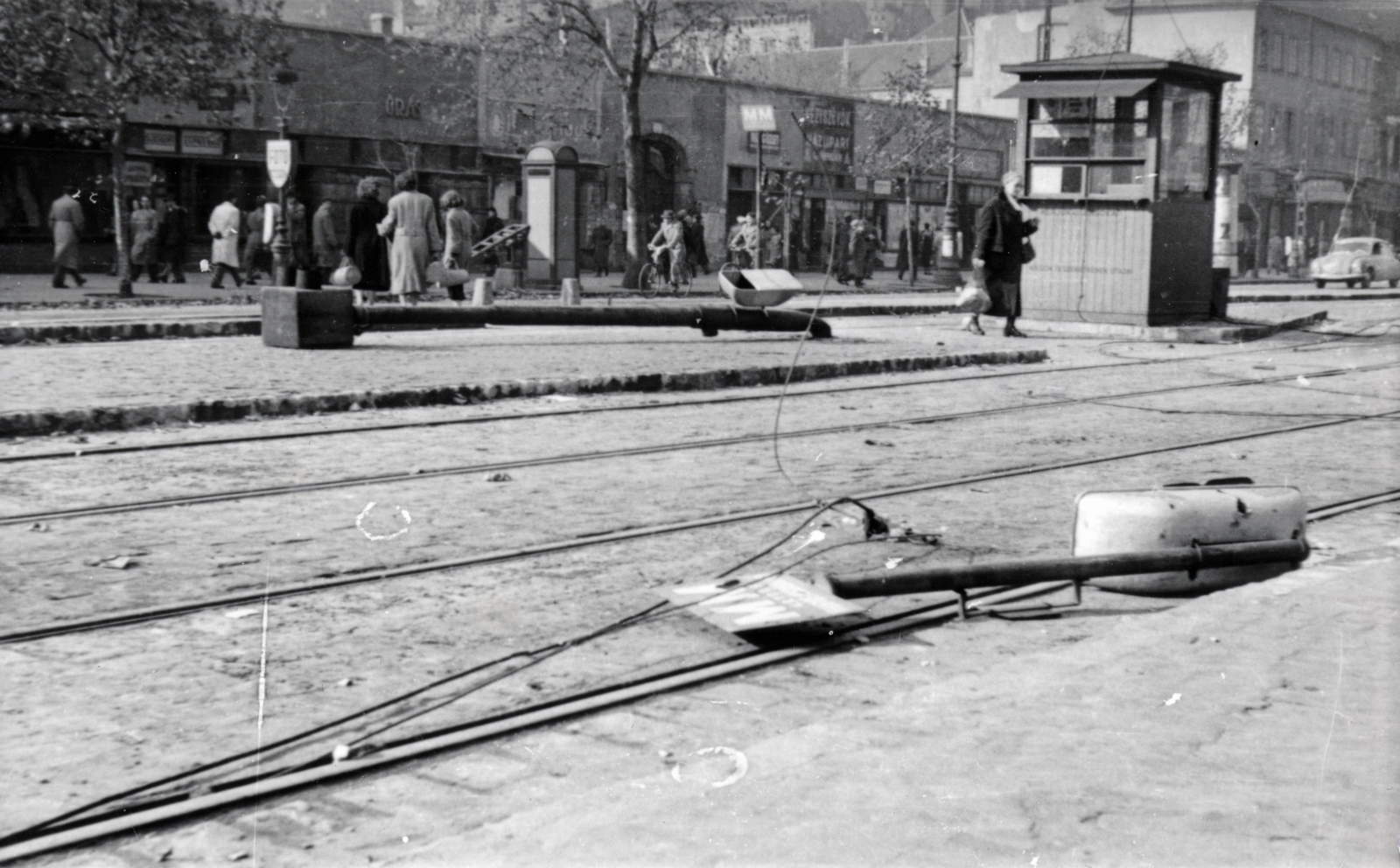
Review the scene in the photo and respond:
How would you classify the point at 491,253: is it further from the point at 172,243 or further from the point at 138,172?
the point at 138,172

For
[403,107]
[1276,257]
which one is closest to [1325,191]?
[1276,257]

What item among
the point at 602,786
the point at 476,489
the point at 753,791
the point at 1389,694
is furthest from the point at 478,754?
the point at 476,489

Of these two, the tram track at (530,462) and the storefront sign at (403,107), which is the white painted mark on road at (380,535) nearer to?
→ the tram track at (530,462)

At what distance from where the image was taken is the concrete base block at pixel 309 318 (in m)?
14.1

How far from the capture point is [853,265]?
124ft

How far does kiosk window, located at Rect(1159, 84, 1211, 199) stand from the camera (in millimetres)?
18828

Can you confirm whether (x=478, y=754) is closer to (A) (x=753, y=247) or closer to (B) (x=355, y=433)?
(B) (x=355, y=433)

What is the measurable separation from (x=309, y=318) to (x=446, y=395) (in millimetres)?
3322

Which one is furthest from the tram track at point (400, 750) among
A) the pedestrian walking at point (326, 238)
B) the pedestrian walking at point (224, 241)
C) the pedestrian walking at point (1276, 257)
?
the pedestrian walking at point (1276, 257)

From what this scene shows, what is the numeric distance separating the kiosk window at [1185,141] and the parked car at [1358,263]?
1052 inches

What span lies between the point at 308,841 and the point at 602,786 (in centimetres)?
67

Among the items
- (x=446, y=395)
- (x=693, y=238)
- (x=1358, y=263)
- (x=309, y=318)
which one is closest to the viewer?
(x=446, y=395)

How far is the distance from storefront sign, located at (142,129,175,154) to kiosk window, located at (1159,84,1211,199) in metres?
22.6

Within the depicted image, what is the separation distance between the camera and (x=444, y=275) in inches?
772
